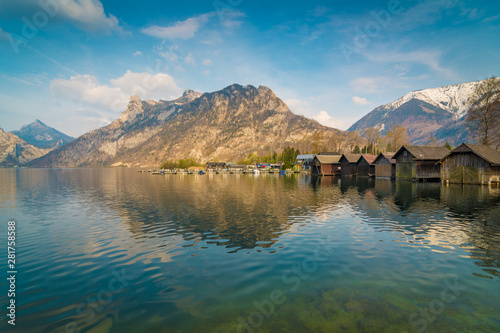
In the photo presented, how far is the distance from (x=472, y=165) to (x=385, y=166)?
89.0 ft

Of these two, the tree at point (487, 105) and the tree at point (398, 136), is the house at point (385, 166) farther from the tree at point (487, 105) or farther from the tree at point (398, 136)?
the tree at point (398, 136)

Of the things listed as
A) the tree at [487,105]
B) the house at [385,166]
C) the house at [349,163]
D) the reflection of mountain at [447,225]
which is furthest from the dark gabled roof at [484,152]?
the house at [349,163]

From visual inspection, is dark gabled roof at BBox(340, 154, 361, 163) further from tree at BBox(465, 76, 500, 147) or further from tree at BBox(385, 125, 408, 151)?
tree at BBox(465, 76, 500, 147)

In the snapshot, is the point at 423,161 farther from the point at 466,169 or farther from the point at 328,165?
the point at 328,165

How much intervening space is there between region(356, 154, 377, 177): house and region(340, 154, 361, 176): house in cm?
416

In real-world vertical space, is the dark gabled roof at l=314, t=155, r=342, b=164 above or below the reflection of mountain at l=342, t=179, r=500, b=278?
above

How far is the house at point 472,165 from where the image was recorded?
163ft

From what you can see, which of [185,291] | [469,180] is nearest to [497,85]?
[469,180]

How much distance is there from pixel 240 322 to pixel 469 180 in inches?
2598

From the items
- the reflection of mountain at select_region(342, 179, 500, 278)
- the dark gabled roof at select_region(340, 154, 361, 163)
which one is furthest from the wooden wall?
the dark gabled roof at select_region(340, 154, 361, 163)

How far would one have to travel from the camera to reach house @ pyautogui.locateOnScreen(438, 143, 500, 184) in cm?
4972

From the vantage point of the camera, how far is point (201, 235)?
1855 centimetres

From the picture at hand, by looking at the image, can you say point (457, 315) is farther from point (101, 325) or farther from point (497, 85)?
point (497, 85)

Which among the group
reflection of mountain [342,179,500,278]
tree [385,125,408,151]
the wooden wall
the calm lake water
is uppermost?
tree [385,125,408,151]
